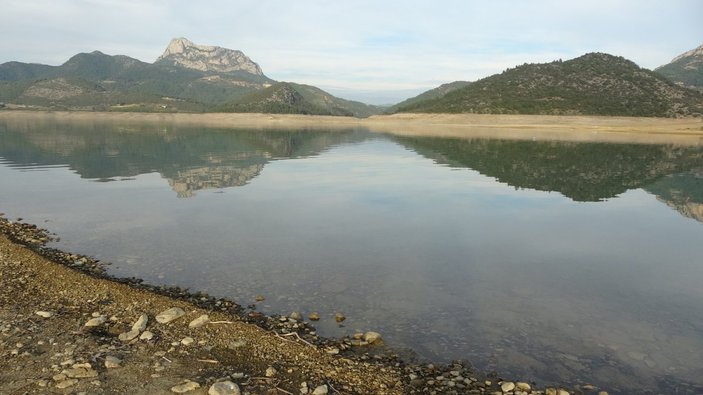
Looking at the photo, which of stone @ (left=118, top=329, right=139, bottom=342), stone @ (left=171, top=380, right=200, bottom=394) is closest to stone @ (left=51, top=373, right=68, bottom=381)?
stone @ (left=118, top=329, right=139, bottom=342)

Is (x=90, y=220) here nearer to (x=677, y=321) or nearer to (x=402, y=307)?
(x=402, y=307)

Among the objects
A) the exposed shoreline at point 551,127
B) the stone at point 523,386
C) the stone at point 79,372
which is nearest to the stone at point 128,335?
the stone at point 79,372

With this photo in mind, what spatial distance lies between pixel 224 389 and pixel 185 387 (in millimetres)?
674

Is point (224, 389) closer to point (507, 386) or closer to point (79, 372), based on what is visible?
point (79, 372)

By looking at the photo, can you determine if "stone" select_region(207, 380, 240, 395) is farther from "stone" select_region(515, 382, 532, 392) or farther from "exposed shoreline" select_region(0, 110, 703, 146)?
"exposed shoreline" select_region(0, 110, 703, 146)

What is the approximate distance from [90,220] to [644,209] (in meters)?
27.5

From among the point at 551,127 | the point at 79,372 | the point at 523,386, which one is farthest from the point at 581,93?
the point at 79,372

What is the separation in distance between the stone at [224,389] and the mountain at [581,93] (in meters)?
149

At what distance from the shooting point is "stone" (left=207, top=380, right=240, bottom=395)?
22.7 feet

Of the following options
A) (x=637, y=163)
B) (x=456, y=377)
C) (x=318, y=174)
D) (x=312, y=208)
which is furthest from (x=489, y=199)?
(x=637, y=163)

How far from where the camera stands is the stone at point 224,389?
22.7ft

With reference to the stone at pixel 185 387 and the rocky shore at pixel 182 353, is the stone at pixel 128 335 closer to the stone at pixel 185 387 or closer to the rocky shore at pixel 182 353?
the rocky shore at pixel 182 353

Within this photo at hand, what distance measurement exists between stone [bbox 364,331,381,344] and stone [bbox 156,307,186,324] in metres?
4.01

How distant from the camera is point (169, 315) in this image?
9.70 metres
